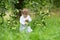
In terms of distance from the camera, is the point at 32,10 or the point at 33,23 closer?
the point at 33,23

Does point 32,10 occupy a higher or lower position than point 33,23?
higher

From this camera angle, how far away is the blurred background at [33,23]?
9.99ft

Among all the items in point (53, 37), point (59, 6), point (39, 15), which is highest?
point (59, 6)

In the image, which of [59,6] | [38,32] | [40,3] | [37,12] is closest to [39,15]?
[37,12]

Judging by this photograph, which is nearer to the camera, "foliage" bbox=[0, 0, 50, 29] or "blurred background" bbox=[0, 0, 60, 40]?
"blurred background" bbox=[0, 0, 60, 40]

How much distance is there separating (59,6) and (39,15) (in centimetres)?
1394

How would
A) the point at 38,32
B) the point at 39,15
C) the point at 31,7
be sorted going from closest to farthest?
1. the point at 38,32
2. the point at 39,15
3. the point at 31,7

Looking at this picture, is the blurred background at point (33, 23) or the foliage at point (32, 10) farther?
the foliage at point (32, 10)

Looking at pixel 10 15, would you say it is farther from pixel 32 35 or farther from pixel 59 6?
pixel 59 6

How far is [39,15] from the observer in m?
6.76

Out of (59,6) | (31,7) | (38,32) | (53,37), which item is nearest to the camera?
(53,37)

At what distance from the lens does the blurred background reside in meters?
3.04

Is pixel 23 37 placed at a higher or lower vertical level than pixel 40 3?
lower

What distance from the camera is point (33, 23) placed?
18.1ft
